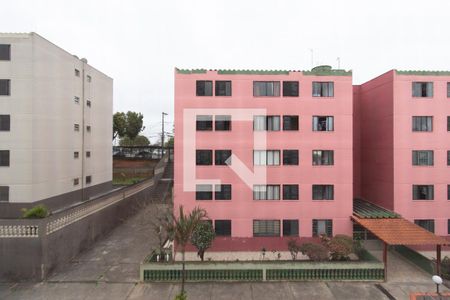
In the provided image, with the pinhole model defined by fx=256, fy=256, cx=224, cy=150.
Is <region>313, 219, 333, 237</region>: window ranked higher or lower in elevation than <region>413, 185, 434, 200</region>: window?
lower

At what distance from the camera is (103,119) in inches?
1136

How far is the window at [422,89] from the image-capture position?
19228 mm

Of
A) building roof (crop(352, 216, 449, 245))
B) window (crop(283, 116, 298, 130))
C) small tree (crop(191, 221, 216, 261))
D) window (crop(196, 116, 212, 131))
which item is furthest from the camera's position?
window (crop(283, 116, 298, 130))

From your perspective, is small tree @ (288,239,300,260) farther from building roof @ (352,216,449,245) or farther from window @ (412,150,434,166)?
window @ (412,150,434,166)

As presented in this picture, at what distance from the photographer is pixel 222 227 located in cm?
1842

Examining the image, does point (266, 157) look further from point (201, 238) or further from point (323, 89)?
point (201, 238)

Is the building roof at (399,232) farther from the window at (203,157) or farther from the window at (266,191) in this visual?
the window at (203,157)

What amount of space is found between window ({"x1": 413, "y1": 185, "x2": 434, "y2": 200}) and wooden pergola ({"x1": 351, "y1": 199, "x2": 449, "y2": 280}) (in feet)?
8.49

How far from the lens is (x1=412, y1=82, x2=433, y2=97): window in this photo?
Answer: 19.2m

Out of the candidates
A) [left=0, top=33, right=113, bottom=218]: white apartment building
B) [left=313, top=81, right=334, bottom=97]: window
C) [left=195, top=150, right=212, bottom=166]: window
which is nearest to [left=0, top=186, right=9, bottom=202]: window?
[left=0, top=33, right=113, bottom=218]: white apartment building

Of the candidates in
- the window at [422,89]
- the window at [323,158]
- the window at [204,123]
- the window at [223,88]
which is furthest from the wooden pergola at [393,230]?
the window at [223,88]

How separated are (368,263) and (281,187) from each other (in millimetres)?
6794

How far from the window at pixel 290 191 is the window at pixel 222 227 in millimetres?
4532

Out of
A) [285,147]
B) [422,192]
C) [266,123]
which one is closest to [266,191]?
[285,147]
